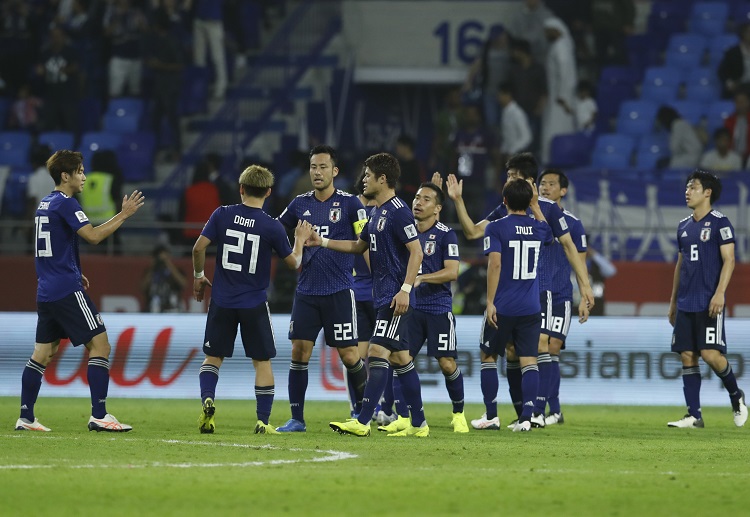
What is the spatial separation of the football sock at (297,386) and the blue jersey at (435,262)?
1.14 metres

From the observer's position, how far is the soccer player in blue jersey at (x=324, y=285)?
1113 cm

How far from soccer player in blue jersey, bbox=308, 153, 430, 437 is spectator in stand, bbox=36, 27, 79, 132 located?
13.7 meters

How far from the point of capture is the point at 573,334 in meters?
15.9

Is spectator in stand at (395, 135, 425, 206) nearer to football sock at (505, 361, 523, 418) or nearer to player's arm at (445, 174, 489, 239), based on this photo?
player's arm at (445, 174, 489, 239)

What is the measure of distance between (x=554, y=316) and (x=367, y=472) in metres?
4.95

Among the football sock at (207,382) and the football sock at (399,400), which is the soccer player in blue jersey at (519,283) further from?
the football sock at (207,382)

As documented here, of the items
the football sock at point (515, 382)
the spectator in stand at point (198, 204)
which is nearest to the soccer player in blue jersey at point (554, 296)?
the football sock at point (515, 382)

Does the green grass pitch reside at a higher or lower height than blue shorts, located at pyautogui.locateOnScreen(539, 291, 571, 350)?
lower

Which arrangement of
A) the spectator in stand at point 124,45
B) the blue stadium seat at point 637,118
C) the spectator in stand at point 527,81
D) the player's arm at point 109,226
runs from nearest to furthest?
the player's arm at point 109,226 < the spectator in stand at point 527,81 < the blue stadium seat at point 637,118 < the spectator in stand at point 124,45

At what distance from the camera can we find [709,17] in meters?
23.8

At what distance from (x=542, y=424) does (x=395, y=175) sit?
2.78 meters

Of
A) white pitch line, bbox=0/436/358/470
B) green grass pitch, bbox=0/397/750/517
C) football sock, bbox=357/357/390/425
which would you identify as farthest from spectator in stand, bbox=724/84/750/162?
white pitch line, bbox=0/436/358/470

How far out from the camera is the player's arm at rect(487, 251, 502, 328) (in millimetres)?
11398

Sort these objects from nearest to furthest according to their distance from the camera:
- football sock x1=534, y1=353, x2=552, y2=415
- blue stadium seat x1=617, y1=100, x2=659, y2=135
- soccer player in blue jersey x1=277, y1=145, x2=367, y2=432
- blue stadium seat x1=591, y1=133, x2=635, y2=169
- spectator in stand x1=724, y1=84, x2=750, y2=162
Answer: soccer player in blue jersey x1=277, y1=145, x2=367, y2=432 → football sock x1=534, y1=353, x2=552, y2=415 → spectator in stand x1=724, y1=84, x2=750, y2=162 → blue stadium seat x1=591, y1=133, x2=635, y2=169 → blue stadium seat x1=617, y1=100, x2=659, y2=135
